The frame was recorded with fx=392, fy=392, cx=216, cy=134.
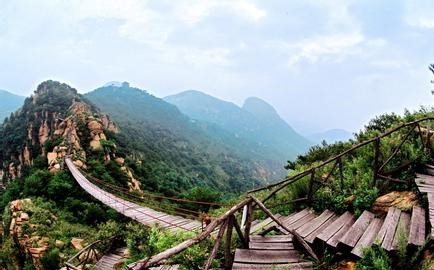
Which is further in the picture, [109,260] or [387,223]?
[109,260]

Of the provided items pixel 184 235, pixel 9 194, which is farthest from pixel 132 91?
pixel 184 235

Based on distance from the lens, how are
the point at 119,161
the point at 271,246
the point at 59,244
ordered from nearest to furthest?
the point at 271,246
the point at 59,244
the point at 119,161

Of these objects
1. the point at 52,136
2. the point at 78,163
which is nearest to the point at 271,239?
the point at 78,163

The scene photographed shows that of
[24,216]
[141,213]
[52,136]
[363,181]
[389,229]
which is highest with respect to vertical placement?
[52,136]

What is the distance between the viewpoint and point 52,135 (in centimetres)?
3100

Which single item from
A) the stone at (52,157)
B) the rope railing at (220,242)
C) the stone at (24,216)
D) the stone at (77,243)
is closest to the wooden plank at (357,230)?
the rope railing at (220,242)

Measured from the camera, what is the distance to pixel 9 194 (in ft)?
82.0

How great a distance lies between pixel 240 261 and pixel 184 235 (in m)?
2.24

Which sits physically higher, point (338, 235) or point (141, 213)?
point (338, 235)

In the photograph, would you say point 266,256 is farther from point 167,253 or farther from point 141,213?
point 141,213

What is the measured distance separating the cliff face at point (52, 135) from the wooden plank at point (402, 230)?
21.2 m

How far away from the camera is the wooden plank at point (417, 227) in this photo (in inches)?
153

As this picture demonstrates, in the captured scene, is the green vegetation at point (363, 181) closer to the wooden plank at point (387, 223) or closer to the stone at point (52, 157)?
the wooden plank at point (387, 223)

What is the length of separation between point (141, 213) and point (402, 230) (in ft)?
34.6
